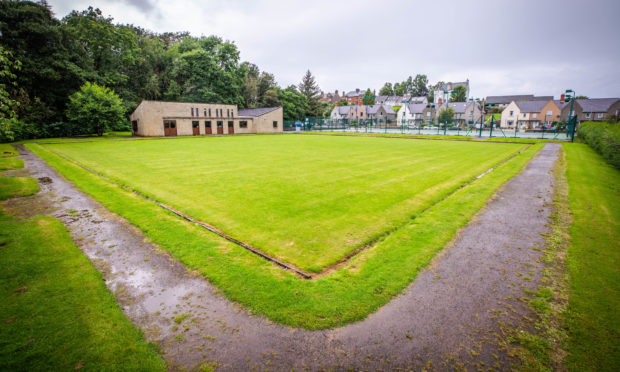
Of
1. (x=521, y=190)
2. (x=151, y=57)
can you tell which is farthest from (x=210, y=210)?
(x=151, y=57)

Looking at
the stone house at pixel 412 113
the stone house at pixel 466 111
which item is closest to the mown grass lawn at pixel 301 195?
the stone house at pixel 466 111

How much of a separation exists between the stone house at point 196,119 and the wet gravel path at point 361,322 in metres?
38.7

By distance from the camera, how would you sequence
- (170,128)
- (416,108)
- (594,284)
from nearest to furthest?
(594,284) → (170,128) → (416,108)

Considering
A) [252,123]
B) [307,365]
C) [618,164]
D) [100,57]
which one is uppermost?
[100,57]

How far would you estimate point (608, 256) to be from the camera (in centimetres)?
466

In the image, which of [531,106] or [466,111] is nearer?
[531,106]

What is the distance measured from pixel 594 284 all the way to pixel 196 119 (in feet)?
152

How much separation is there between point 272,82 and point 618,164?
231ft

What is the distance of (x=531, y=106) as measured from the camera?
7144 centimetres

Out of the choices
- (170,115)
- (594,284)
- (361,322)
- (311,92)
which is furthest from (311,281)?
(311,92)

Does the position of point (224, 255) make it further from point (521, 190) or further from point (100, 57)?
point (100, 57)

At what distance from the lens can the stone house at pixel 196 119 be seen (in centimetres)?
3831

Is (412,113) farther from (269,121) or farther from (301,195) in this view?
(301,195)

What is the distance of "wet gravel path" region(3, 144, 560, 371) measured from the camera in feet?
8.77
